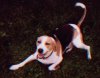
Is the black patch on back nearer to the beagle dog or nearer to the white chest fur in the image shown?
the beagle dog

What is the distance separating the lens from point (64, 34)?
2926 mm

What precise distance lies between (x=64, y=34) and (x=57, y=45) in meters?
0.12

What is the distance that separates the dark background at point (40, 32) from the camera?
283 centimetres

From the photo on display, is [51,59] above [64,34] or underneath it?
underneath

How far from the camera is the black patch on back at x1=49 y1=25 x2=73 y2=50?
2914mm

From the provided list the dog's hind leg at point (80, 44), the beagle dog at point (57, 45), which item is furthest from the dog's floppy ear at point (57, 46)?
the dog's hind leg at point (80, 44)

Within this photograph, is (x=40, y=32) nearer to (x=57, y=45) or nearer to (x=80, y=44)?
(x=57, y=45)

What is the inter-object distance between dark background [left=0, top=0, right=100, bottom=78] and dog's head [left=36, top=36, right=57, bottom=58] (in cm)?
6

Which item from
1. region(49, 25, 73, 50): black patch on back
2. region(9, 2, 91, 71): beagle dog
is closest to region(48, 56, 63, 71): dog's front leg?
region(9, 2, 91, 71): beagle dog

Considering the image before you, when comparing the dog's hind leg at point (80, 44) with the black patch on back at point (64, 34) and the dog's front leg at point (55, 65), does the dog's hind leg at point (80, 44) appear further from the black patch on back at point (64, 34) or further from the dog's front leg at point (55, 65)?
the dog's front leg at point (55, 65)

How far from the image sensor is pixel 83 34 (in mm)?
2887

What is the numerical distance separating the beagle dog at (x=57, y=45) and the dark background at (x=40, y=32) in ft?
0.12

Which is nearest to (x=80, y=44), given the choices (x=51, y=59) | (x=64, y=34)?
(x=64, y=34)

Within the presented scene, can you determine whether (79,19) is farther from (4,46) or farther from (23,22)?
(4,46)
